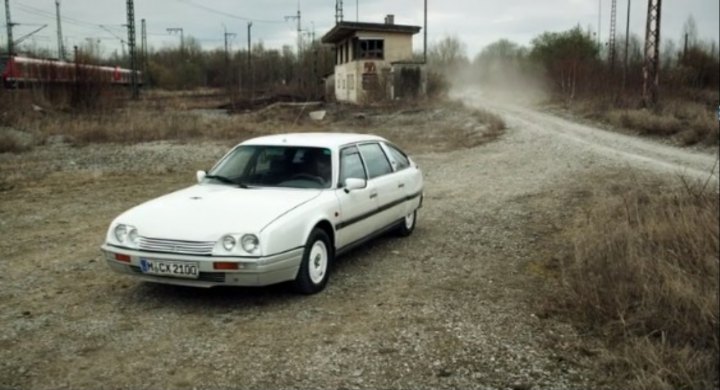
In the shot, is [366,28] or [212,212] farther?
[366,28]

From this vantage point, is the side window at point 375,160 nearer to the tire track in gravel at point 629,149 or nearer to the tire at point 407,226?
the tire at point 407,226

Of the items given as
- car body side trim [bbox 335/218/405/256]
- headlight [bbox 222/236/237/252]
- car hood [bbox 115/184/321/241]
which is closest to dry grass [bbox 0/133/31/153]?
car hood [bbox 115/184/321/241]

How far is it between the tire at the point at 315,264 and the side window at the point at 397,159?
2.21 metres

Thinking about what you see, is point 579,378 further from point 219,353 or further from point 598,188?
point 598,188

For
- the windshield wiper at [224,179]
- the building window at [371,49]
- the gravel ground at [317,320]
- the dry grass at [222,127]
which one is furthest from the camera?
the building window at [371,49]

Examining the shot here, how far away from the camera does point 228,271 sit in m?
5.37

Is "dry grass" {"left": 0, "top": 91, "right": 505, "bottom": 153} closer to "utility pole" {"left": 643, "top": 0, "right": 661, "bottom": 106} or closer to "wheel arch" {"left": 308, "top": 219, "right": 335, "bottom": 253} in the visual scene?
"utility pole" {"left": 643, "top": 0, "right": 661, "bottom": 106}

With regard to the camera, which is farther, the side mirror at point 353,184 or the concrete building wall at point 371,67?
the concrete building wall at point 371,67

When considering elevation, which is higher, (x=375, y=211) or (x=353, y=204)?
(x=353, y=204)

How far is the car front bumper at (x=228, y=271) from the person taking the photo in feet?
17.6

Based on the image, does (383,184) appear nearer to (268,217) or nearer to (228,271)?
(268,217)

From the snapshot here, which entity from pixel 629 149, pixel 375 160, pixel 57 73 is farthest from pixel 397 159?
pixel 57 73

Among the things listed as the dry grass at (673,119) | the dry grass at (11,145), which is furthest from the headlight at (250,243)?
the dry grass at (11,145)

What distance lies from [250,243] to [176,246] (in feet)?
2.09
